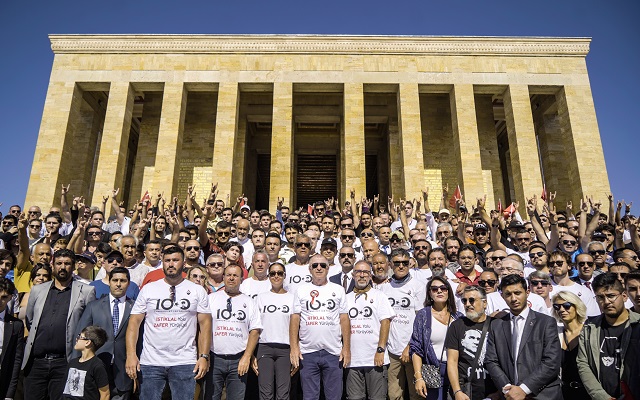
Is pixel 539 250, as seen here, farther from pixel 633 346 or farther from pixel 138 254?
pixel 138 254

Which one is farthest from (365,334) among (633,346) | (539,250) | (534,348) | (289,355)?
(539,250)

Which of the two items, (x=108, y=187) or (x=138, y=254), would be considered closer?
(x=138, y=254)

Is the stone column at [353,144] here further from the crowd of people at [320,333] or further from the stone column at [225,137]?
the crowd of people at [320,333]

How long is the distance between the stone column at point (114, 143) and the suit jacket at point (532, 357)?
1846 cm

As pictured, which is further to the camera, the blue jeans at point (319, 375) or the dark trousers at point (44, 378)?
the blue jeans at point (319, 375)

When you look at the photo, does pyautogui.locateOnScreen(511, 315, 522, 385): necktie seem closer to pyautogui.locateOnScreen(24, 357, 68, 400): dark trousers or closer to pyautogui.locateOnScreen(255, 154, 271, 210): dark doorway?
pyautogui.locateOnScreen(24, 357, 68, 400): dark trousers

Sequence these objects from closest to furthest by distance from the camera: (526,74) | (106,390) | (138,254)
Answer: (106,390) < (138,254) < (526,74)

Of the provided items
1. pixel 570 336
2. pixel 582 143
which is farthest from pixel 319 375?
pixel 582 143

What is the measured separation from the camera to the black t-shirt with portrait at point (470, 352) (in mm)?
4426

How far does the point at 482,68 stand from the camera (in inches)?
832

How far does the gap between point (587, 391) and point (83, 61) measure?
23439 millimetres

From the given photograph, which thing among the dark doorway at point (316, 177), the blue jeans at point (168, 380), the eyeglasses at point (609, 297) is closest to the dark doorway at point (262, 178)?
the dark doorway at point (316, 177)

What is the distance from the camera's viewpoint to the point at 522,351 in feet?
14.0

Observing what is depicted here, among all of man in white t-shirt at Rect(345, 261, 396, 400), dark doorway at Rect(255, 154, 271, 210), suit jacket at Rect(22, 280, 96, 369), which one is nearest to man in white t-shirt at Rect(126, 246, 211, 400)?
suit jacket at Rect(22, 280, 96, 369)
